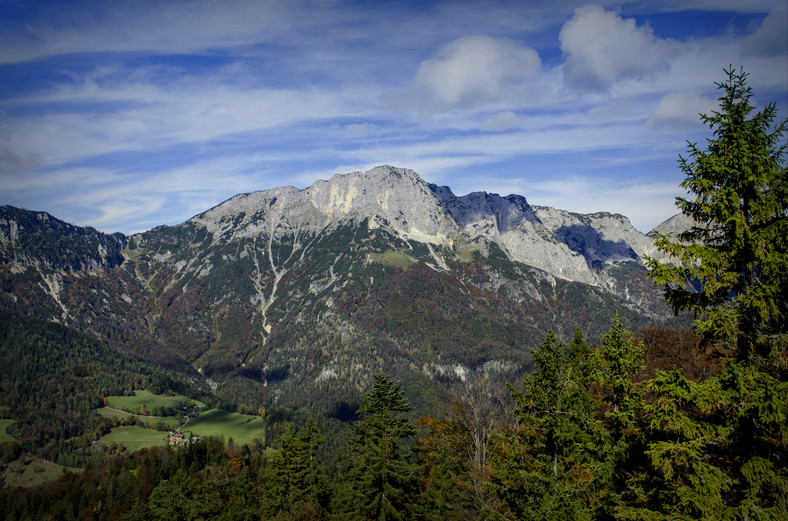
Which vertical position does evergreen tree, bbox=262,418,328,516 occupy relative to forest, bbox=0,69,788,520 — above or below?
below

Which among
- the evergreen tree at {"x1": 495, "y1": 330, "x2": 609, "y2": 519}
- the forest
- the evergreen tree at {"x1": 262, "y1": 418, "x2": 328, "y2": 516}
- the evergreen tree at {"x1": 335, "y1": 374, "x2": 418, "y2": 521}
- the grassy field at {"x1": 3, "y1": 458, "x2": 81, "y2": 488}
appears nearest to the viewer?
the forest

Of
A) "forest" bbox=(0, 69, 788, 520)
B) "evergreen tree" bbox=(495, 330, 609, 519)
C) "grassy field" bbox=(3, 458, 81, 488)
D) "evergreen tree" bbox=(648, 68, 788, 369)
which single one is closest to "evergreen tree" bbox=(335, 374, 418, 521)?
"forest" bbox=(0, 69, 788, 520)

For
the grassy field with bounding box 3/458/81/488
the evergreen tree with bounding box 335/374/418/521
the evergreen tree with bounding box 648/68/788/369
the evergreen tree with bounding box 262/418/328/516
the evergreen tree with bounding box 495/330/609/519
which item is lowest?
the grassy field with bounding box 3/458/81/488

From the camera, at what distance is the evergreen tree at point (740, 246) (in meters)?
11.5

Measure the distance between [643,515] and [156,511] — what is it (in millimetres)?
62549

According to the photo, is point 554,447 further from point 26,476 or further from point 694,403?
point 26,476

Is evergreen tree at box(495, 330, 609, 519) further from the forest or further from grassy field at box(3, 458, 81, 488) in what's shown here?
grassy field at box(3, 458, 81, 488)

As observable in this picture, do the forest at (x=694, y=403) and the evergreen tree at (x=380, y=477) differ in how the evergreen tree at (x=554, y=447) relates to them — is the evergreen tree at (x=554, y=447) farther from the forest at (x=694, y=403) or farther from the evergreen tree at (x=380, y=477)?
the evergreen tree at (x=380, y=477)

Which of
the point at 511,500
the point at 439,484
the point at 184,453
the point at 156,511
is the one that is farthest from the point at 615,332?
the point at 184,453

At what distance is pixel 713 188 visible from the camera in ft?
40.8

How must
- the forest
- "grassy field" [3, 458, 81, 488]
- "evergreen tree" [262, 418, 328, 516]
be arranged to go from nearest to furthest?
the forest, "evergreen tree" [262, 418, 328, 516], "grassy field" [3, 458, 81, 488]

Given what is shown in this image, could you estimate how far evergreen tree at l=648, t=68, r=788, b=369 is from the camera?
11539 millimetres

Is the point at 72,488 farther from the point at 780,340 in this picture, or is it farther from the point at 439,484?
the point at 780,340

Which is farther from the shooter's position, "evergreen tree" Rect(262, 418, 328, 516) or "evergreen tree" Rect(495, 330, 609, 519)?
"evergreen tree" Rect(262, 418, 328, 516)
